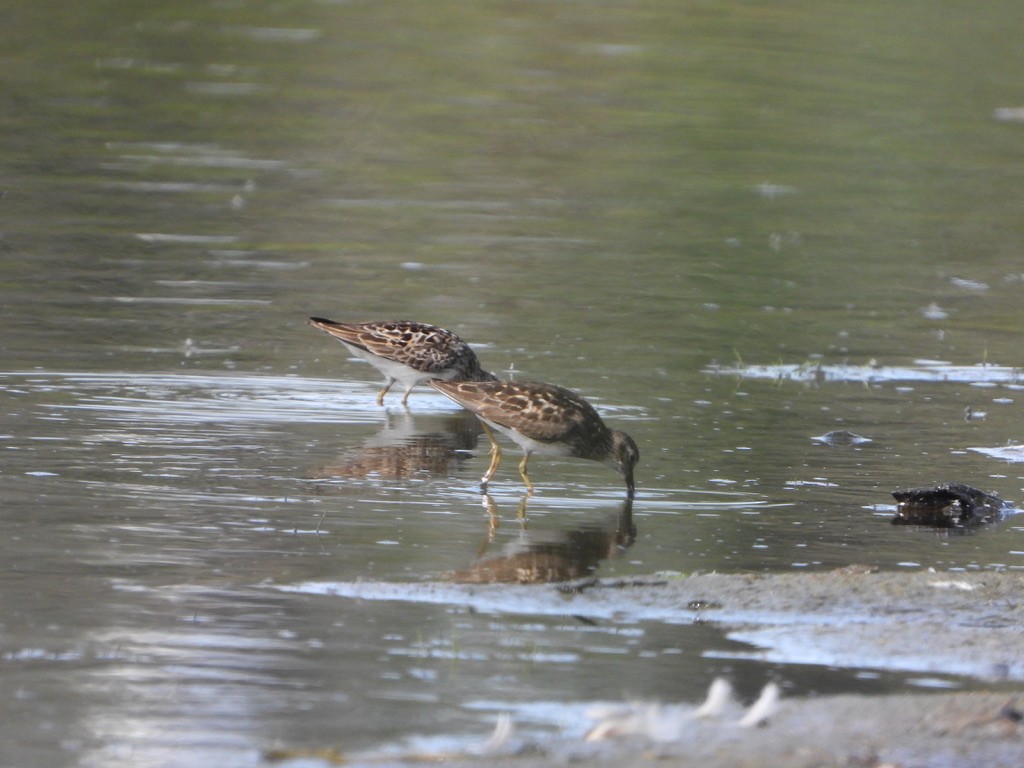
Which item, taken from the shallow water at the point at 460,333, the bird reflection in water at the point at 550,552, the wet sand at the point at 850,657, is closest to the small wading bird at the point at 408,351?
the shallow water at the point at 460,333

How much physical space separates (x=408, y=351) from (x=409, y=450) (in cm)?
165

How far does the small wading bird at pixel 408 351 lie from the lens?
40.8 feet

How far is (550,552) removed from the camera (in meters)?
8.69

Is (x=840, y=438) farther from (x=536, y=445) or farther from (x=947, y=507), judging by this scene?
(x=536, y=445)

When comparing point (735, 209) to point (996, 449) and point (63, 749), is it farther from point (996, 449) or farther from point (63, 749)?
point (63, 749)

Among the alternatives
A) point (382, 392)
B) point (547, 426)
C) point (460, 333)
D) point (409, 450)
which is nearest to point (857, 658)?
point (547, 426)

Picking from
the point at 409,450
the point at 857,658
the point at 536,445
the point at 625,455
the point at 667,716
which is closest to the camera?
the point at 667,716

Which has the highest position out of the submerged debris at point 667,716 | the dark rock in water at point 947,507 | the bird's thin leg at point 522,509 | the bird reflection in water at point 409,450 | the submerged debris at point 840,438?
the submerged debris at point 667,716

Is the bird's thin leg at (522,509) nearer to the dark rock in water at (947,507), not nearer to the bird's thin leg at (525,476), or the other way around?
the bird's thin leg at (525,476)

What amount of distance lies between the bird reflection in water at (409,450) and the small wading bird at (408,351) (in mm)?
310

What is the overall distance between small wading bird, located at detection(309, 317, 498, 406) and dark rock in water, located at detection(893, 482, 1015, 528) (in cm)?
364

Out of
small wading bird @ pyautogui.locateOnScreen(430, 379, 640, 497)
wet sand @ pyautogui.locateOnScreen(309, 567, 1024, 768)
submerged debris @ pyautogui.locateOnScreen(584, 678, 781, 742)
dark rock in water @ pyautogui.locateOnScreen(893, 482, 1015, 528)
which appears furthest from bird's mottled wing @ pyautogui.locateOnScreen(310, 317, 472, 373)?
submerged debris @ pyautogui.locateOnScreen(584, 678, 781, 742)

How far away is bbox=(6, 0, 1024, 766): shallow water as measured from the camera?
6.86 m

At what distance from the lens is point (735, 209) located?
20516mm
